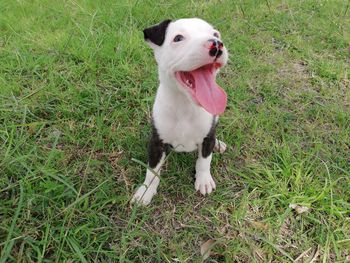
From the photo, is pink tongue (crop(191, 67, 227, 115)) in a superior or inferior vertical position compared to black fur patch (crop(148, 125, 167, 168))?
superior

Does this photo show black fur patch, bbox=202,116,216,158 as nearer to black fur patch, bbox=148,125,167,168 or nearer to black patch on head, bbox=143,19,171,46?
black fur patch, bbox=148,125,167,168

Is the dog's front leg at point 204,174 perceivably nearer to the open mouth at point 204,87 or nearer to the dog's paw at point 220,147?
the dog's paw at point 220,147

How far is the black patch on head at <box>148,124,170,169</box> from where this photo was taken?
2.28 meters

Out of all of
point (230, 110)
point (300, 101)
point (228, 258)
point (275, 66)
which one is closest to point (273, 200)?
point (228, 258)

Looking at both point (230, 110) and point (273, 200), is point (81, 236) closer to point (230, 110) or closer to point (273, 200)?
point (273, 200)

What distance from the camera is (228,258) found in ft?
6.85

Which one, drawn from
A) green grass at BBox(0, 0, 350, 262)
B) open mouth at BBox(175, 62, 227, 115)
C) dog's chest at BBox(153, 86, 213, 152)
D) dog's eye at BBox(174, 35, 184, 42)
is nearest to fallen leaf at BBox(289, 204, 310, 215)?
green grass at BBox(0, 0, 350, 262)

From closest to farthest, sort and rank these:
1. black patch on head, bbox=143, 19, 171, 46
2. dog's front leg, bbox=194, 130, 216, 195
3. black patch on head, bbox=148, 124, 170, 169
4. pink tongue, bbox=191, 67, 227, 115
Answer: pink tongue, bbox=191, 67, 227, 115
black patch on head, bbox=143, 19, 171, 46
black patch on head, bbox=148, 124, 170, 169
dog's front leg, bbox=194, 130, 216, 195

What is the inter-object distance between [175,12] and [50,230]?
9.48ft

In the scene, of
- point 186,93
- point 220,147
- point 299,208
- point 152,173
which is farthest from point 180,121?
point 299,208

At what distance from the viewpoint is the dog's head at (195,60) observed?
178 cm

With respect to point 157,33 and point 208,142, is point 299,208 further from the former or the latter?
point 157,33

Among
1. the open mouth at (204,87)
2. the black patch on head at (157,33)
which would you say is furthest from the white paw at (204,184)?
the black patch on head at (157,33)

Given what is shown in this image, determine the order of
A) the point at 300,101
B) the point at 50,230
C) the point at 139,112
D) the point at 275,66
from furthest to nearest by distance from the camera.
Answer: the point at 275,66, the point at 300,101, the point at 139,112, the point at 50,230
